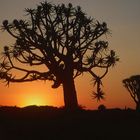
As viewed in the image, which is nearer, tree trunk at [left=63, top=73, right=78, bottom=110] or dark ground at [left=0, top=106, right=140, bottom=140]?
dark ground at [left=0, top=106, right=140, bottom=140]

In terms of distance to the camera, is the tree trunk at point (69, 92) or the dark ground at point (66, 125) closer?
the dark ground at point (66, 125)

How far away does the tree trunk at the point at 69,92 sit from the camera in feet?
72.5

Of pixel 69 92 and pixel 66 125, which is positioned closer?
pixel 66 125

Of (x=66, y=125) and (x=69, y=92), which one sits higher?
(x=69, y=92)

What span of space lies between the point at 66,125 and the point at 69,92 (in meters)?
6.74

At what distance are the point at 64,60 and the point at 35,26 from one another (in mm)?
2576

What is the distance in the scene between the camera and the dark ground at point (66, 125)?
14195mm

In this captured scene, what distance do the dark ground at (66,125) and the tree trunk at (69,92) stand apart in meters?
3.07

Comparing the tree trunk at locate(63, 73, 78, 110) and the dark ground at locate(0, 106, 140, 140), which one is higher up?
the tree trunk at locate(63, 73, 78, 110)

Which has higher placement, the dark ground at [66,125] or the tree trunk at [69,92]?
the tree trunk at [69,92]

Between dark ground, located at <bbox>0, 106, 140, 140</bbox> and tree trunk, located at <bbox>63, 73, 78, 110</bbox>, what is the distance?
3071 mm

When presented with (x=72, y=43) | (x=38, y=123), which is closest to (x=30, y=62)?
(x=72, y=43)

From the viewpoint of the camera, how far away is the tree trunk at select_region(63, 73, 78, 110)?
22094 mm

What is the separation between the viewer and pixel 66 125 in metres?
15.6
